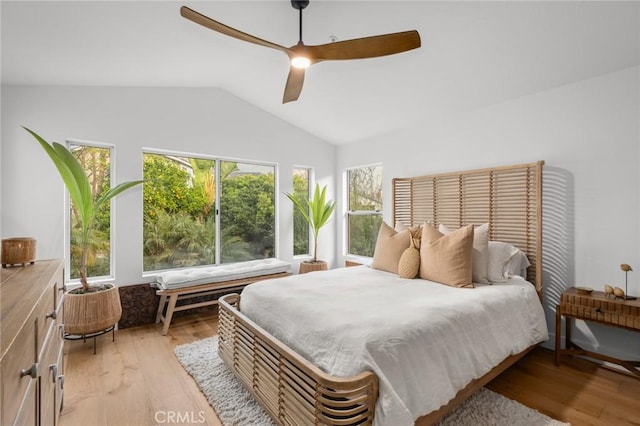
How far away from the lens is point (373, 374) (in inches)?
55.5

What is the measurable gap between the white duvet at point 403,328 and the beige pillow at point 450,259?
11 cm

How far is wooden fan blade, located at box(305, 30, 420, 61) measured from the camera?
186 cm

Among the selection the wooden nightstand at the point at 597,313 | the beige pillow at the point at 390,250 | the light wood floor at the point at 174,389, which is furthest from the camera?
the beige pillow at the point at 390,250

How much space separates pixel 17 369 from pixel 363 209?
4.44 metres

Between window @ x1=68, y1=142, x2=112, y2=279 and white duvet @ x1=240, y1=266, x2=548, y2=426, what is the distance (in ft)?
6.64

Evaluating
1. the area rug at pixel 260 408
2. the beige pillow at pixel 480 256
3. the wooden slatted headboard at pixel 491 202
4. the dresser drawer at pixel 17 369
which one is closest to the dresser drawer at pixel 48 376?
the dresser drawer at pixel 17 369

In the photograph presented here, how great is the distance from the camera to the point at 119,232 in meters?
3.42

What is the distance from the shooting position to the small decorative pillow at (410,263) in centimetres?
282

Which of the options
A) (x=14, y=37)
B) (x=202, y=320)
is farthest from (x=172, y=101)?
(x=202, y=320)

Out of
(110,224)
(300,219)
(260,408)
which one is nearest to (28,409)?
(260,408)

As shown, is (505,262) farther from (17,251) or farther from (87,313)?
(87,313)

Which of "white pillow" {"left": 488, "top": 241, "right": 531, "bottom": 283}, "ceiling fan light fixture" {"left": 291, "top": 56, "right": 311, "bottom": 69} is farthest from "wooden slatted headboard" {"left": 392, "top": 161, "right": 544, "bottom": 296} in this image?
"ceiling fan light fixture" {"left": 291, "top": 56, "right": 311, "bottom": 69}

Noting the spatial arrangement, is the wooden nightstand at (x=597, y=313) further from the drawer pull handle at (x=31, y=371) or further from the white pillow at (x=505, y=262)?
the drawer pull handle at (x=31, y=371)

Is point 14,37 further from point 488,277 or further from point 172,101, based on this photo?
point 488,277
